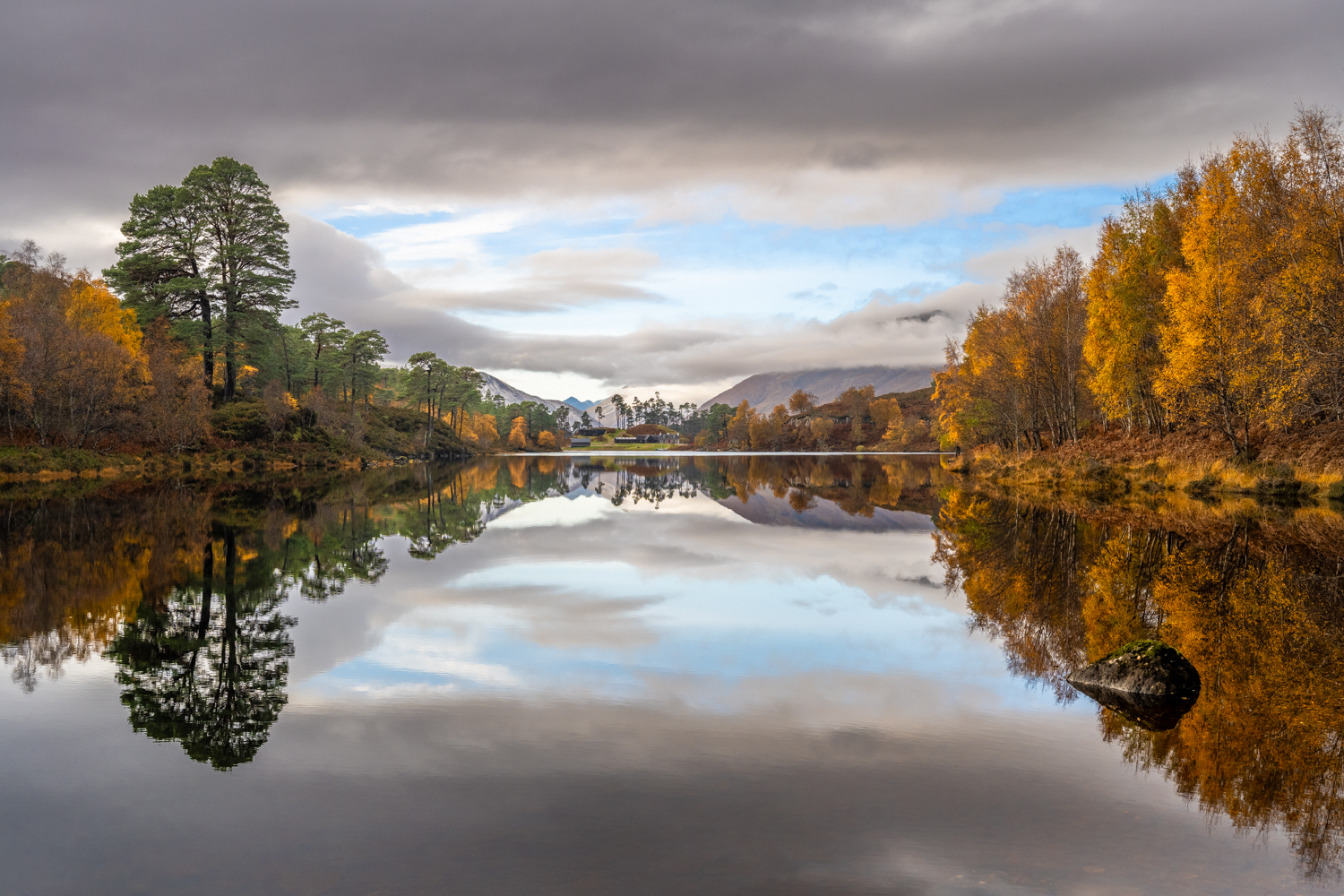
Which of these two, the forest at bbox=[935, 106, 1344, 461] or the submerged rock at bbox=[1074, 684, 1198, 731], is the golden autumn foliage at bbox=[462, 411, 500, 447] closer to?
the forest at bbox=[935, 106, 1344, 461]

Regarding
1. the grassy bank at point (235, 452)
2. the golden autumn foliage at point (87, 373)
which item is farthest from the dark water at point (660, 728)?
the golden autumn foliage at point (87, 373)

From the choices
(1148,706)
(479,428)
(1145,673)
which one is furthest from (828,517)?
(479,428)

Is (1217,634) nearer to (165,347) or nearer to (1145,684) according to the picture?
(1145,684)

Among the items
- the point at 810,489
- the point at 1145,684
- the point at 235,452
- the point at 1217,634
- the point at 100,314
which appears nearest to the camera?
the point at 1145,684

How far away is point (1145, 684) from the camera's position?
771cm

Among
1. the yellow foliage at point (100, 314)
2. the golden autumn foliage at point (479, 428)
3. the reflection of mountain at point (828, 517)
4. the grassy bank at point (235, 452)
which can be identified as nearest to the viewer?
the reflection of mountain at point (828, 517)

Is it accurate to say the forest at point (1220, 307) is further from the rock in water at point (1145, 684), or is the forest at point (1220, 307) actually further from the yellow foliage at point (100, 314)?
the yellow foliage at point (100, 314)

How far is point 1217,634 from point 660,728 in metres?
7.67

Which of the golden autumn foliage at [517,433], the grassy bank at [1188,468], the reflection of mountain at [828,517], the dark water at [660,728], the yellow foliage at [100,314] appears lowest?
the dark water at [660,728]

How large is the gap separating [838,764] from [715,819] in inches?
57.4

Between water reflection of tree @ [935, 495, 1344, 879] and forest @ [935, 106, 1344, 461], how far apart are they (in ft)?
33.8

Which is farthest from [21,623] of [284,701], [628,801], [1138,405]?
[1138,405]

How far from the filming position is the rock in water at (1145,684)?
7270 mm

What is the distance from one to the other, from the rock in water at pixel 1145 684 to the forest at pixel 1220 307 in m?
22.9
